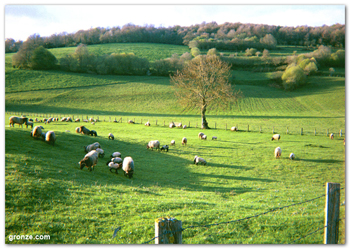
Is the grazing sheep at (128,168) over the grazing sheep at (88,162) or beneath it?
beneath

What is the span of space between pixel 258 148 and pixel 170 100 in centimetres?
5497

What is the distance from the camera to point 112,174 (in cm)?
1541

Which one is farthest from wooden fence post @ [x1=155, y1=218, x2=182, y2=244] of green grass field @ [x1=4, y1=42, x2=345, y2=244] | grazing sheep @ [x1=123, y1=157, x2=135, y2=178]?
grazing sheep @ [x1=123, y1=157, x2=135, y2=178]

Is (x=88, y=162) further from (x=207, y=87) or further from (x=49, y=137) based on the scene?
(x=207, y=87)

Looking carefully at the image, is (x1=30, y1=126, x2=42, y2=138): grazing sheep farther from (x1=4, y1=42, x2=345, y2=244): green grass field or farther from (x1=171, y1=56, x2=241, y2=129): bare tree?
(x1=171, y1=56, x2=241, y2=129): bare tree

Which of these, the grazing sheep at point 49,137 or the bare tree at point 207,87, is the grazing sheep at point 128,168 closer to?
the grazing sheep at point 49,137

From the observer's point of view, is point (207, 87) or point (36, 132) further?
point (207, 87)

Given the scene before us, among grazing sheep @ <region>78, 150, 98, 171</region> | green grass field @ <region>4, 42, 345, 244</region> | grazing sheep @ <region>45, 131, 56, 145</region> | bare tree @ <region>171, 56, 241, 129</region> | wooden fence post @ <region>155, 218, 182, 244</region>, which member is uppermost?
bare tree @ <region>171, 56, 241, 129</region>

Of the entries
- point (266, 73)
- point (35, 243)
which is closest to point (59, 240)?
point (35, 243)

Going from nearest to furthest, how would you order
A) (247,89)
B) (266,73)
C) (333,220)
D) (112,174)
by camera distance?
(333,220) → (112,174) → (247,89) → (266,73)

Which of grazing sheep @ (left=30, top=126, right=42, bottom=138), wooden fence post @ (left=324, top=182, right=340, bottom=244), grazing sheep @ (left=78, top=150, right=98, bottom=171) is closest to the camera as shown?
wooden fence post @ (left=324, top=182, right=340, bottom=244)

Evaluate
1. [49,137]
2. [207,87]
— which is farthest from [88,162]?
[207,87]

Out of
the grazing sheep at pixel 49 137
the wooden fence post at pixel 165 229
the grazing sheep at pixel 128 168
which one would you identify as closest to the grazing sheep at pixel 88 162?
the grazing sheep at pixel 128 168

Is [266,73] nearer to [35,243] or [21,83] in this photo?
[21,83]
